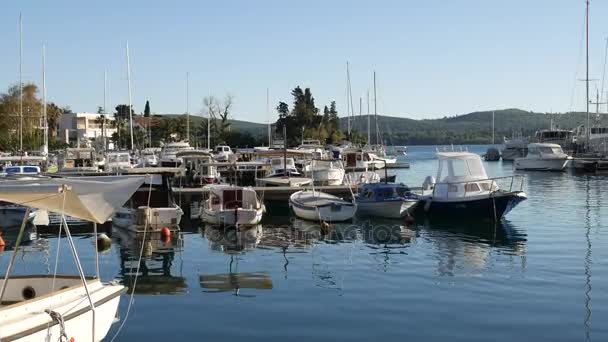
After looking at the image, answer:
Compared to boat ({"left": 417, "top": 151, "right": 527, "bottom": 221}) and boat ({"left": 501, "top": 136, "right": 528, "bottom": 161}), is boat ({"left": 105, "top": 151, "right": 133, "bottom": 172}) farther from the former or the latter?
boat ({"left": 501, "top": 136, "right": 528, "bottom": 161})

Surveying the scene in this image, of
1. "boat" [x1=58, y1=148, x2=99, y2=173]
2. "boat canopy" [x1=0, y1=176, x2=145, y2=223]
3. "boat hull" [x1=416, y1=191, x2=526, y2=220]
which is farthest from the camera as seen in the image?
"boat" [x1=58, y1=148, x2=99, y2=173]

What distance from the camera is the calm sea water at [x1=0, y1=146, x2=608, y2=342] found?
16609mm

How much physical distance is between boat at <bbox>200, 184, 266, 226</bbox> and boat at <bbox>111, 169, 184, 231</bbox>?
1.99 metres

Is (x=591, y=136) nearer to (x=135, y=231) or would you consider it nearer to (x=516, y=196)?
(x=516, y=196)

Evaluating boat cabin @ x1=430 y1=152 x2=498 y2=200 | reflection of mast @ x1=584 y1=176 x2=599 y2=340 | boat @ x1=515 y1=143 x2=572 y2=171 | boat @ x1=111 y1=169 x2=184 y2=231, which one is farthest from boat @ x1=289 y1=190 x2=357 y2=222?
boat @ x1=515 y1=143 x2=572 y2=171

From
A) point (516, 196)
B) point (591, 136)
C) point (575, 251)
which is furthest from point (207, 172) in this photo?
point (591, 136)

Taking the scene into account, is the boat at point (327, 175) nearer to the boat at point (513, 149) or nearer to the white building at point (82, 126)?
the boat at point (513, 149)

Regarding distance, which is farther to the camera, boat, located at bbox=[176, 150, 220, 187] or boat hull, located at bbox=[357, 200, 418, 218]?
boat, located at bbox=[176, 150, 220, 187]

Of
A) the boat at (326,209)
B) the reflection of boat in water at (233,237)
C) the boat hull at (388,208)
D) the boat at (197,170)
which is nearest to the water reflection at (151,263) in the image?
the reflection of boat in water at (233,237)

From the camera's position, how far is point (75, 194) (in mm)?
12680

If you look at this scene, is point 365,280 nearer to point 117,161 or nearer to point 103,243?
point 103,243

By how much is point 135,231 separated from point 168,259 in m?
7.05

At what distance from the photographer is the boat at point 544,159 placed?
88.3 m

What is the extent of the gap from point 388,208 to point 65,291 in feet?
88.1
